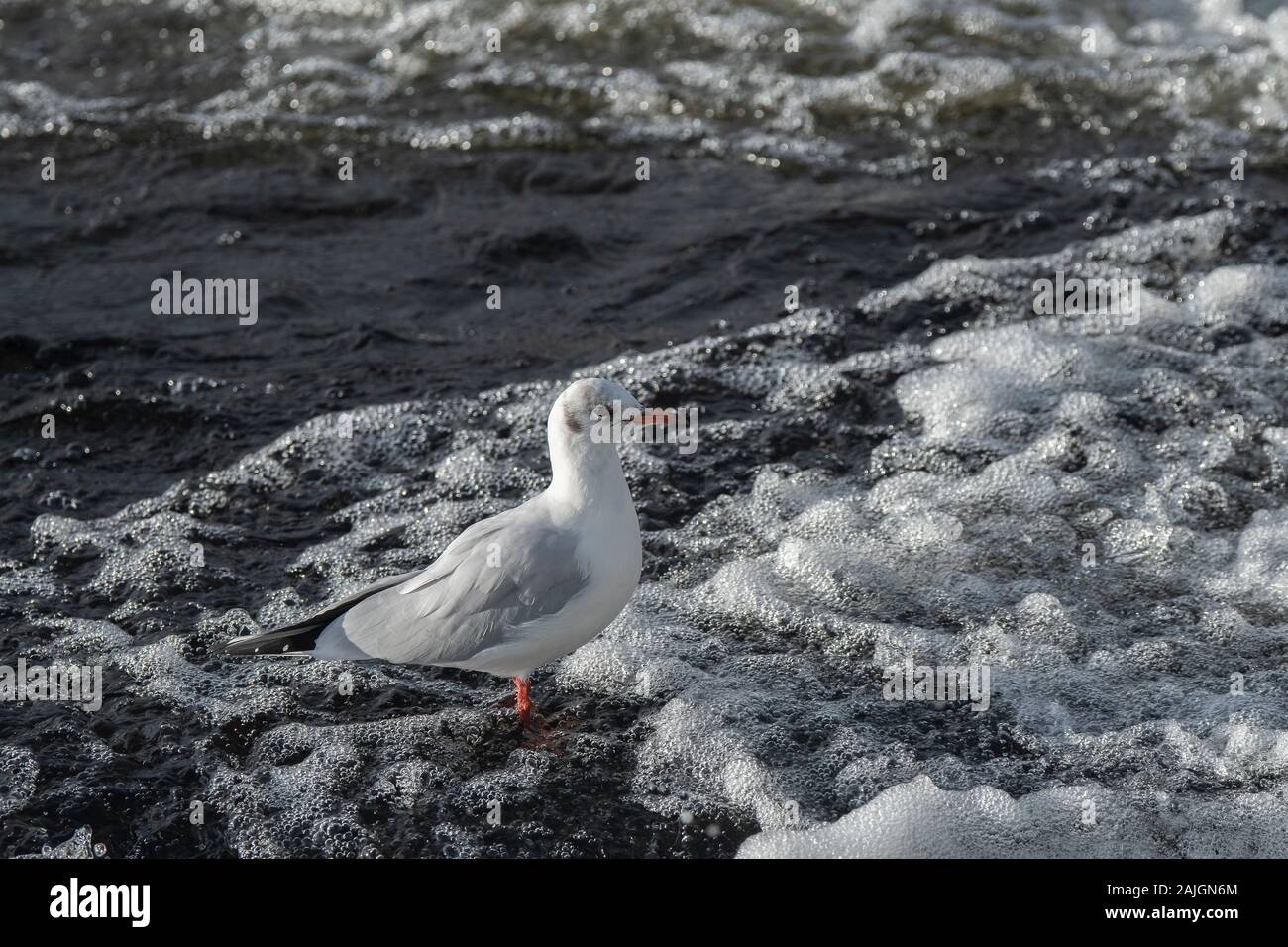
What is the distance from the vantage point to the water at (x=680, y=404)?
591 centimetres

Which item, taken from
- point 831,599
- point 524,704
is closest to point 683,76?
point 831,599

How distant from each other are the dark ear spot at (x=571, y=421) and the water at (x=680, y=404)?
1.19 metres

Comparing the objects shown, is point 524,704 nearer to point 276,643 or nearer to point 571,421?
point 276,643

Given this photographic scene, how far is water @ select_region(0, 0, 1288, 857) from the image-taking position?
5.91 metres

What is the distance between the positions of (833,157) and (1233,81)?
3.22 metres

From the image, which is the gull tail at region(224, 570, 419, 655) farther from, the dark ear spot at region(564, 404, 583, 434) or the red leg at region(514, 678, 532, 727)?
the dark ear spot at region(564, 404, 583, 434)

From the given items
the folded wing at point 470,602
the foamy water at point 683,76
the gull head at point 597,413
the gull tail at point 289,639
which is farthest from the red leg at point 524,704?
the foamy water at point 683,76

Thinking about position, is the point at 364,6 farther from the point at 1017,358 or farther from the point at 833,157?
the point at 1017,358

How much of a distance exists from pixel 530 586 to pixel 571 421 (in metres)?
0.69

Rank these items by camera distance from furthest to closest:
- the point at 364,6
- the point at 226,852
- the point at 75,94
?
1. the point at 364,6
2. the point at 75,94
3. the point at 226,852

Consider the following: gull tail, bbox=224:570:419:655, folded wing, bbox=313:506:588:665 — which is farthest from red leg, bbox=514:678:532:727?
gull tail, bbox=224:570:419:655

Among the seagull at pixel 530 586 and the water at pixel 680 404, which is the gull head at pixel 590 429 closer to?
the seagull at pixel 530 586

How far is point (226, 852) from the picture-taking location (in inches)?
221

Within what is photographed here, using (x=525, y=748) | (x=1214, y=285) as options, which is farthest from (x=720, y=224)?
(x=525, y=748)
